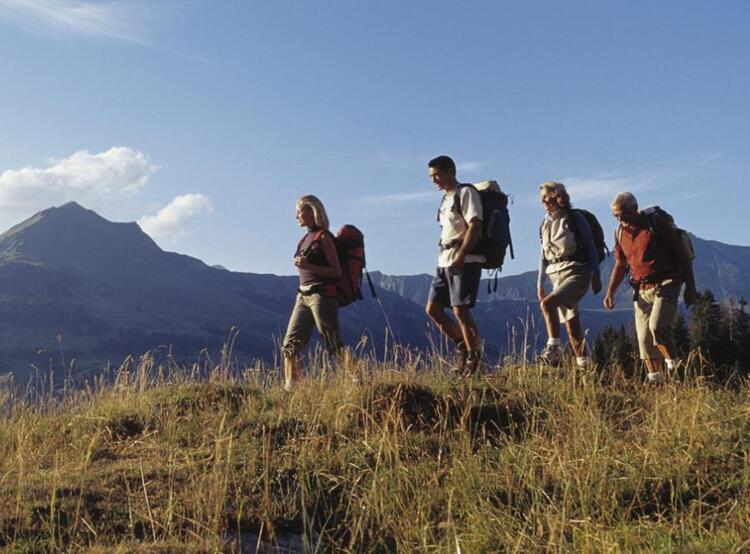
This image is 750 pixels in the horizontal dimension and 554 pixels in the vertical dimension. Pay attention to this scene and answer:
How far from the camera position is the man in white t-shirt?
7.91 m

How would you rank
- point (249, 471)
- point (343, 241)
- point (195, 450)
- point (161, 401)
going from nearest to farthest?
point (249, 471) → point (195, 450) → point (161, 401) → point (343, 241)

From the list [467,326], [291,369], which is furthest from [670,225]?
[291,369]

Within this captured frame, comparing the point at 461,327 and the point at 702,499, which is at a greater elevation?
the point at 461,327

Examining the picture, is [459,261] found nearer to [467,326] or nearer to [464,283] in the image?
[464,283]

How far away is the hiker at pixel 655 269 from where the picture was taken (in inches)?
320

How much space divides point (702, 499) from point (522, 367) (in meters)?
3.19

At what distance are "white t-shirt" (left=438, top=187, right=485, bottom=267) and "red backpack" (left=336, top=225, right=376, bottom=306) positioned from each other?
877mm

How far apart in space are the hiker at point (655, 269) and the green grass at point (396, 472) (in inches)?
36.1

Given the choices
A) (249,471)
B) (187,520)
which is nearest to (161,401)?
(249,471)

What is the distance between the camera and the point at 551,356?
838 centimetres

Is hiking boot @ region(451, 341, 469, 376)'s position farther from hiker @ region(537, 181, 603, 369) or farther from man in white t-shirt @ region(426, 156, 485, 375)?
hiker @ region(537, 181, 603, 369)

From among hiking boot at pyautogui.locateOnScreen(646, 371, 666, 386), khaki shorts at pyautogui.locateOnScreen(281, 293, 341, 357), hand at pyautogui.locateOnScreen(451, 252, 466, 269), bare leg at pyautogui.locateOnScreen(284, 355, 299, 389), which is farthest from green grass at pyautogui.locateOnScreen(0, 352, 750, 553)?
hand at pyautogui.locateOnScreen(451, 252, 466, 269)

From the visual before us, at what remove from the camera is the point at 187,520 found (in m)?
4.72

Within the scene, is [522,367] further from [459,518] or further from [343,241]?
[459,518]
